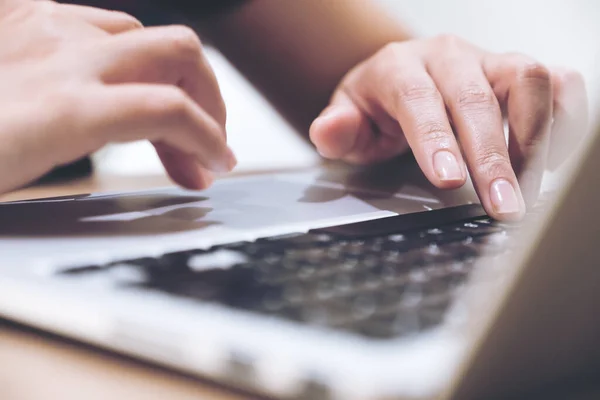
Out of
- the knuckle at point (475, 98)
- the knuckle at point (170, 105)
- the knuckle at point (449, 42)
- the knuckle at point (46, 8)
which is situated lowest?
the knuckle at point (475, 98)

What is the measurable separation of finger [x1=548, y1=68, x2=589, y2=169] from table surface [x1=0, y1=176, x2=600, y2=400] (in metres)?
0.51

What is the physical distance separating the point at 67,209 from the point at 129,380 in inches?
11.0

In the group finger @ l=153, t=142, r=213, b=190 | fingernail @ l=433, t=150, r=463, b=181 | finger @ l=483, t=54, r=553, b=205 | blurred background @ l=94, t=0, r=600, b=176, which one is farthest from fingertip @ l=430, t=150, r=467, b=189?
blurred background @ l=94, t=0, r=600, b=176

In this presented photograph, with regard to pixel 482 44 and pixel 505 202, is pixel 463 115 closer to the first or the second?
pixel 505 202

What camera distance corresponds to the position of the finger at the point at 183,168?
505 millimetres

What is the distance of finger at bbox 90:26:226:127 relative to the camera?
17.0 inches

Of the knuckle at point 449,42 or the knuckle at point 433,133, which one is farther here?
the knuckle at point 449,42

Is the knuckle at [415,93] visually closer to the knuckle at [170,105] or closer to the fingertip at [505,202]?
the fingertip at [505,202]

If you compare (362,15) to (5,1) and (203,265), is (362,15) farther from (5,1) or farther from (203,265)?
(203,265)

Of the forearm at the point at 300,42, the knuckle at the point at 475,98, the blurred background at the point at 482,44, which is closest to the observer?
the knuckle at the point at 475,98

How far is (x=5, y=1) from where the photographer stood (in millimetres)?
534

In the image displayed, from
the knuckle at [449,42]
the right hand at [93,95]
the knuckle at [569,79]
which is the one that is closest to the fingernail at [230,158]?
the right hand at [93,95]

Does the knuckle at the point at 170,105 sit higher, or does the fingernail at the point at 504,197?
the knuckle at the point at 170,105

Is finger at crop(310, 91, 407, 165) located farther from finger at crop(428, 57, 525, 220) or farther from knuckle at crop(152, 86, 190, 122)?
knuckle at crop(152, 86, 190, 122)
